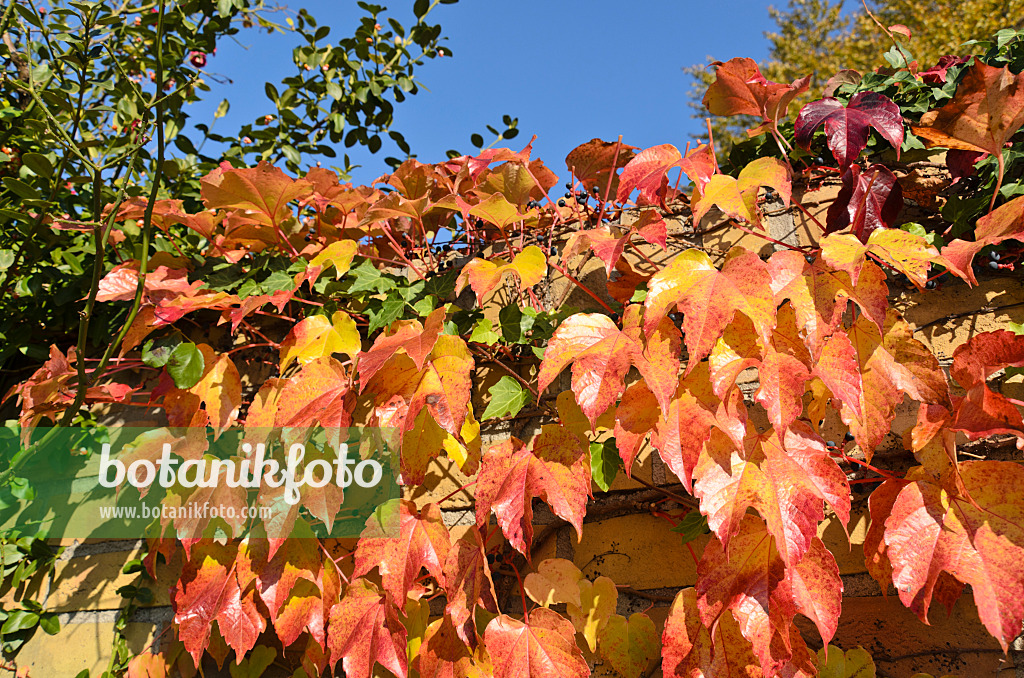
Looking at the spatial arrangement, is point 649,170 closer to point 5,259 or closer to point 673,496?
point 673,496

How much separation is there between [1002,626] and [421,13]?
5.96 feet

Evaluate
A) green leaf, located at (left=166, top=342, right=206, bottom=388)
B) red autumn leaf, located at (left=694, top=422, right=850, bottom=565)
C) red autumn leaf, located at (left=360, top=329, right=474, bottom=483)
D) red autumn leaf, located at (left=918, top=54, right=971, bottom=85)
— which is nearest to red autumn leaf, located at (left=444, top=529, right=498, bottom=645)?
red autumn leaf, located at (left=360, top=329, right=474, bottom=483)

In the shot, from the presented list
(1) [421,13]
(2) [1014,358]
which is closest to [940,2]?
(1) [421,13]

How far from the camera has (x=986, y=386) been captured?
28.4 inches

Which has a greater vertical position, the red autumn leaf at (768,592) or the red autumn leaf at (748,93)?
the red autumn leaf at (748,93)

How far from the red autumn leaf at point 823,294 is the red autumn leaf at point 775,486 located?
144mm

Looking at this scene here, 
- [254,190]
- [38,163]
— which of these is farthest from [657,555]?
[38,163]

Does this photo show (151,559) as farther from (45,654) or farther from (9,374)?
(9,374)

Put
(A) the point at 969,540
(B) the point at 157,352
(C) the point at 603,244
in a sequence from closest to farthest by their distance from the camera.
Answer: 1. (A) the point at 969,540
2. (C) the point at 603,244
3. (B) the point at 157,352

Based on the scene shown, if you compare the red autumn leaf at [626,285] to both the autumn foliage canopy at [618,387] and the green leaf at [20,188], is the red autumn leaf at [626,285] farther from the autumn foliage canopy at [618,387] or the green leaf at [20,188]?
the green leaf at [20,188]

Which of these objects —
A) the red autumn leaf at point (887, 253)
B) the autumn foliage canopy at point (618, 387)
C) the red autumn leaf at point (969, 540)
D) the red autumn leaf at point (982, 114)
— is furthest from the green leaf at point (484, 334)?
the red autumn leaf at point (982, 114)

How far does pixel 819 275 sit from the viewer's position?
30.0 inches

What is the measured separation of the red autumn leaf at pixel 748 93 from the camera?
0.90m

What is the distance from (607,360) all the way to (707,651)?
424mm
